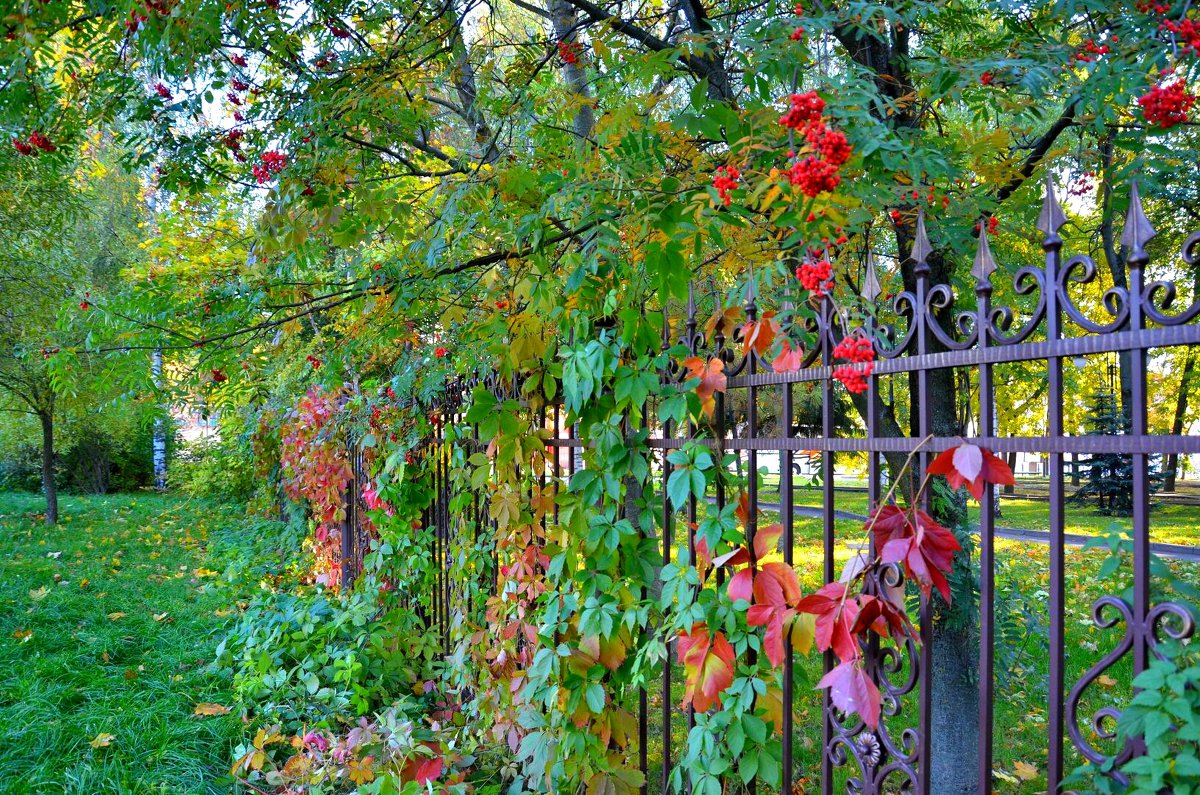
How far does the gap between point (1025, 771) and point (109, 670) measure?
16.1 feet

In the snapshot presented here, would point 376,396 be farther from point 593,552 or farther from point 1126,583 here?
point 1126,583

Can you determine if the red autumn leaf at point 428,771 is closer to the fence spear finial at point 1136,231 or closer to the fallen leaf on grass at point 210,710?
the fallen leaf on grass at point 210,710

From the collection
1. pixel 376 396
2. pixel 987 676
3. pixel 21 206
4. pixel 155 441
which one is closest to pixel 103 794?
pixel 376 396

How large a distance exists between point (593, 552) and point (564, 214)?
43.5 inches

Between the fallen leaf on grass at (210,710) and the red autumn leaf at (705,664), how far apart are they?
2.81 metres

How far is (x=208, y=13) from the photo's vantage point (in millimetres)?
2434

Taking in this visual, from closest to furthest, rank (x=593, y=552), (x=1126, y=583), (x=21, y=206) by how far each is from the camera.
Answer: (x=1126, y=583)
(x=593, y=552)
(x=21, y=206)

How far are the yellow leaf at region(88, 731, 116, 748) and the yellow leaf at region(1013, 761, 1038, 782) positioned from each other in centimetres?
412

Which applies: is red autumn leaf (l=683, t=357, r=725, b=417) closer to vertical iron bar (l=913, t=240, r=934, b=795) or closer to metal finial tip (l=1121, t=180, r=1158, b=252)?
vertical iron bar (l=913, t=240, r=934, b=795)

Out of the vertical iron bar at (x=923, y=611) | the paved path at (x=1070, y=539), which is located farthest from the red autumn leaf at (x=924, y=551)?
the paved path at (x=1070, y=539)

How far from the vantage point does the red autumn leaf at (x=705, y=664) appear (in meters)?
1.69

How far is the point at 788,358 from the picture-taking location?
5.37ft

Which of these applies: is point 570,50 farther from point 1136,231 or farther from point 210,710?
point 210,710

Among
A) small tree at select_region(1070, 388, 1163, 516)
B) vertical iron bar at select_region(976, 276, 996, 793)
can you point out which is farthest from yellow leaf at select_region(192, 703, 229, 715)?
small tree at select_region(1070, 388, 1163, 516)
